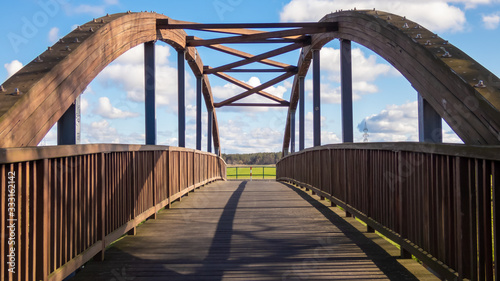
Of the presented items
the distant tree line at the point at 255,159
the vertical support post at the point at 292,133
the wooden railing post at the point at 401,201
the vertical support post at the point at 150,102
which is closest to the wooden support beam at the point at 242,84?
the vertical support post at the point at 292,133

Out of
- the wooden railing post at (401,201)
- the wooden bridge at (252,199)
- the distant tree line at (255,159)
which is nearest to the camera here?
the wooden bridge at (252,199)

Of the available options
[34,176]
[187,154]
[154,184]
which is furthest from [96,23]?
[34,176]

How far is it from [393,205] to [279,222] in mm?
2115

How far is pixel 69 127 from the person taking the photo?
6418mm

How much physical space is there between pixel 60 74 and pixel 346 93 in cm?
676

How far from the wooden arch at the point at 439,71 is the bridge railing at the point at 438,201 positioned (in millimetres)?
1279

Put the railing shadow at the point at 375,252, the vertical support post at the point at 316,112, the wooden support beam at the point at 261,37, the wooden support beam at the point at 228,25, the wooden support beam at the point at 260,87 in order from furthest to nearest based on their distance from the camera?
1. the wooden support beam at the point at 260,87
2. the vertical support post at the point at 316,112
3. the wooden support beam at the point at 261,37
4. the wooden support beam at the point at 228,25
5. the railing shadow at the point at 375,252

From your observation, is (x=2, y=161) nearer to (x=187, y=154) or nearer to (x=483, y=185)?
(x=483, y=185)

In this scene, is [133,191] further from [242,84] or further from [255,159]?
[255,159]

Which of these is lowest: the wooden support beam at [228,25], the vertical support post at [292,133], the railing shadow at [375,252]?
the railing shadow at [375,252]

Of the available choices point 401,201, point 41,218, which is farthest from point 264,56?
point 41,218

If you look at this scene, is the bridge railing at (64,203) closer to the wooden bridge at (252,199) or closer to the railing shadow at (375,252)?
the wooden bridge at (252,199)

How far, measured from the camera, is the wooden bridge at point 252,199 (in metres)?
2.71

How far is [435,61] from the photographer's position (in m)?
6.44
